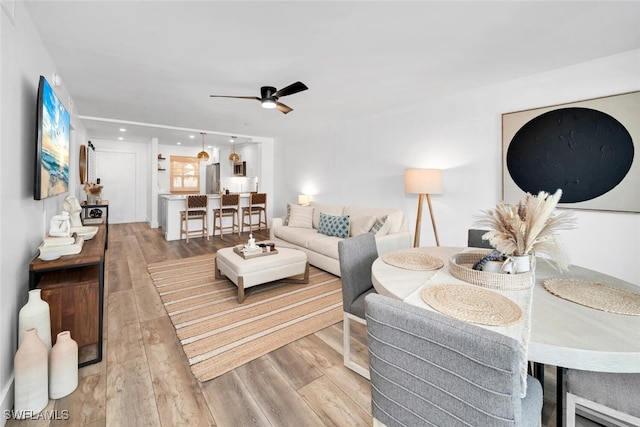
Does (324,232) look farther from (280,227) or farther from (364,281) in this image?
(364,281)

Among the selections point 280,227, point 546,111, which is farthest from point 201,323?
point 546,111

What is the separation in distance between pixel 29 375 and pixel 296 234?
128 inches

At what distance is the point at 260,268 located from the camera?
300 centimetres

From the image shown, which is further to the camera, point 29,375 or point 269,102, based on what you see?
point 269,102

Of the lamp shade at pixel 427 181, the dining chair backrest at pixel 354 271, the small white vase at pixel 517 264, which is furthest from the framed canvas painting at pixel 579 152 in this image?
the dining chair backrest at pixel 354 271

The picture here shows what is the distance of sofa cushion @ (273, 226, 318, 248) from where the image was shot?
168 inches

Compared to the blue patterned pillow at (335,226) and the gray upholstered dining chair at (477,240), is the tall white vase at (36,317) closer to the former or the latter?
the gray upholstered dining chair at (477,240)

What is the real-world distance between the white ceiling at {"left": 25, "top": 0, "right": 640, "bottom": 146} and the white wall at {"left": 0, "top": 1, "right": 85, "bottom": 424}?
1.28 ft

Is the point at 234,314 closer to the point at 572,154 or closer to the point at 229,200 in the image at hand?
the point at 572,154

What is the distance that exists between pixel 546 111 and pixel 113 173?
9.34 m

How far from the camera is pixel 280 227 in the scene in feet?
16.3

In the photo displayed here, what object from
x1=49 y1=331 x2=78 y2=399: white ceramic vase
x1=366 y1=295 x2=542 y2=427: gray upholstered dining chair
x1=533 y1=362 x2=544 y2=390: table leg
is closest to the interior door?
x1=49 y1=331 x2=78 y2=399: white ceramic vase

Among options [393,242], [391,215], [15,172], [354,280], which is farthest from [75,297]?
[391,215]

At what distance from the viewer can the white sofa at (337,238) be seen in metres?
3.68
